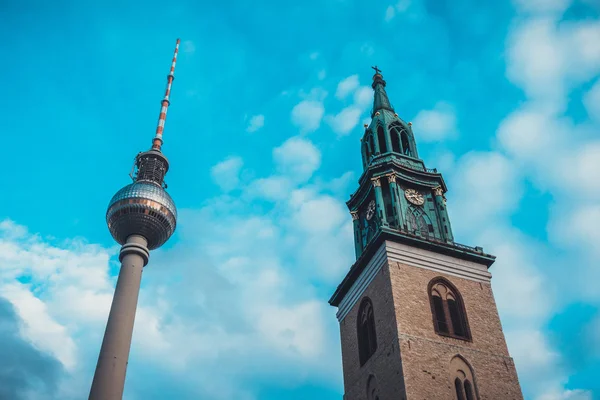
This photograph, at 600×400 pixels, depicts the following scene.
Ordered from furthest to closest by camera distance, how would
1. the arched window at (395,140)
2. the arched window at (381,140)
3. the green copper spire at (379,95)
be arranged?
the green copper spire at (379,95)
the arched window at (381,140)
the arched window at (395,140)

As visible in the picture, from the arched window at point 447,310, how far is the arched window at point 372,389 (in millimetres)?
4744

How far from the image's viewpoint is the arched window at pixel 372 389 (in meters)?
34.5

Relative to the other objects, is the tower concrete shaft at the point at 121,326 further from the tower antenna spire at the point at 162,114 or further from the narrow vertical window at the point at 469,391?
the narrow vertical window at the point at 469,391

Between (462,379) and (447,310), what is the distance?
15.0 ft

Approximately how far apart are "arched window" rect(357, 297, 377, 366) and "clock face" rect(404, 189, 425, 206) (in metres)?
8.89

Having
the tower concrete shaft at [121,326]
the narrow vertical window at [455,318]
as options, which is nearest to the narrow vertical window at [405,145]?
the narrow vertical window at [455,318]

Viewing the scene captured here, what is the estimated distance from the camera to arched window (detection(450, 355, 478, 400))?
108 ft

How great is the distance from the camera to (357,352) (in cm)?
3825

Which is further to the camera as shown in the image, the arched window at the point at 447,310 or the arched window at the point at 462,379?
the arched window at the point at 447,310

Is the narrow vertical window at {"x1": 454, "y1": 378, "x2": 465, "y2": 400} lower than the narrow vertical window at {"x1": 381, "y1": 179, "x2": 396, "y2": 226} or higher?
lower

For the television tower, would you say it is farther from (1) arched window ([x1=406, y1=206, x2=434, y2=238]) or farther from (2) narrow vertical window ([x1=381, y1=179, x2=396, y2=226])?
(1) arched window ([x1=406, y1=206, x2=434, y2=238])

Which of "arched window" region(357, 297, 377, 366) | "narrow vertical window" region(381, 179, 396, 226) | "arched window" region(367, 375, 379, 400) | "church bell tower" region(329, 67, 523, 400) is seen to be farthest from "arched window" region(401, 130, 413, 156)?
"arched window" region(367, 375, 379, 400)

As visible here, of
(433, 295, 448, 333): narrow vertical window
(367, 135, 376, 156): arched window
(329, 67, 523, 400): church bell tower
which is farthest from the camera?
(367, 135, 376, 156): arched window

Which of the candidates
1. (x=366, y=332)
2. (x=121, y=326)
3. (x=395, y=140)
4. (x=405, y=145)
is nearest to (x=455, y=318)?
(x=366, y=332)
